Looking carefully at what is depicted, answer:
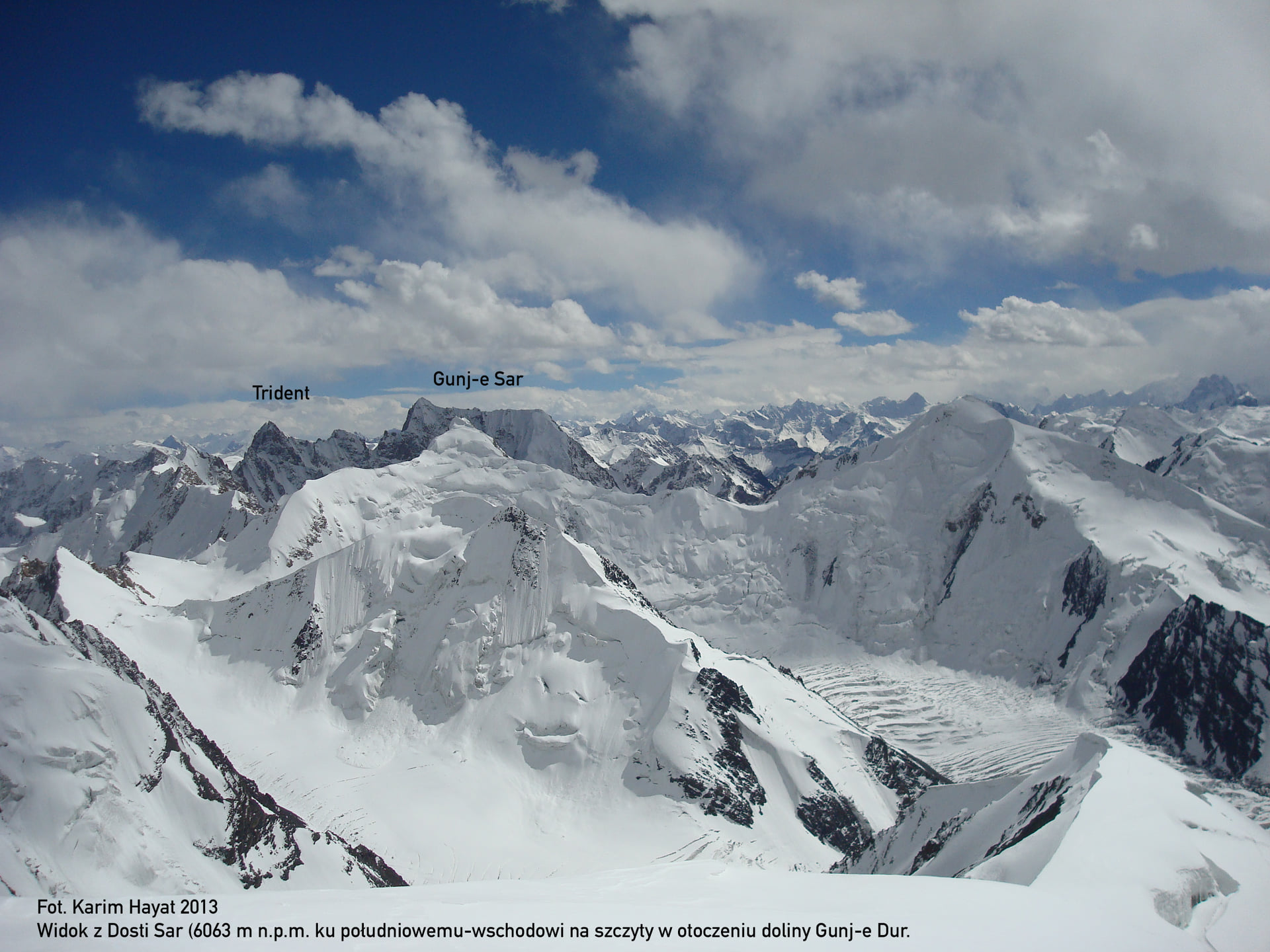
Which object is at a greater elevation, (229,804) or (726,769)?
(229,804)

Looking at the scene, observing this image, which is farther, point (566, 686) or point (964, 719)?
point (964, 719)

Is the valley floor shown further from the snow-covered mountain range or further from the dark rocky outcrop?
the dark rocky outcrop

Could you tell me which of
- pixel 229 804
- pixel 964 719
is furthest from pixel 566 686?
pixel 964 719

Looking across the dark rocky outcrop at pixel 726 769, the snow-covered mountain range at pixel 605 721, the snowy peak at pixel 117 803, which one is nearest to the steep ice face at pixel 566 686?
the dark rocky outcrop at pixel 726 769

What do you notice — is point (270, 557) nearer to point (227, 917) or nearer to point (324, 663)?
point (324, 663)

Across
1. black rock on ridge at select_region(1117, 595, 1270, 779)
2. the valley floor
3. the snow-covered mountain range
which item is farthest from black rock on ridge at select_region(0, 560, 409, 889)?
black rock on ridge at select_region(1117, 595, 1270, 779)

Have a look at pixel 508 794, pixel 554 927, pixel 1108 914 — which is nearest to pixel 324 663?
pixel 508 794

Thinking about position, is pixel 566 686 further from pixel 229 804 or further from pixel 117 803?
pixel 117 803

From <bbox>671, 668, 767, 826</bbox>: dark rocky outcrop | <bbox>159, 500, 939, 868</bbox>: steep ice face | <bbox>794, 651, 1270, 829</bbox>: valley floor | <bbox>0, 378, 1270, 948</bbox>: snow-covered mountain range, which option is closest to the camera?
<bbox>0, 378, 1270, 948</bbox>: snow-covered mountain range
